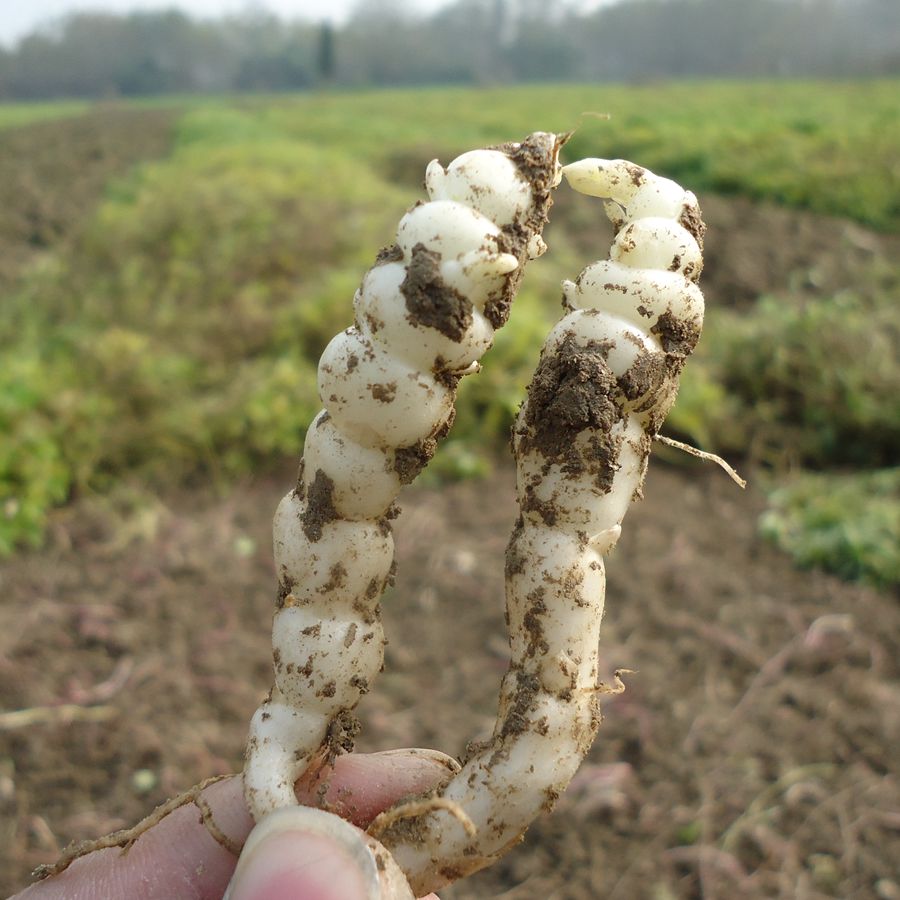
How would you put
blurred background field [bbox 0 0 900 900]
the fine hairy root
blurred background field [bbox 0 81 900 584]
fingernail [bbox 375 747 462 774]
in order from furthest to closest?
blurred background field [bbox 0 81 900 584] → blurred background field [bbox 0 0 900 900] → fingernail [bbox 375 747 462 774] → the fine hairy root

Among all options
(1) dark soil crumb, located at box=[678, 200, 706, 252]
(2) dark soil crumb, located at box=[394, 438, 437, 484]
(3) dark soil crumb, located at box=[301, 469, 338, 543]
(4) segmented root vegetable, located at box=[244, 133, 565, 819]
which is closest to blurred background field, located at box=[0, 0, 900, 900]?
(1) dark soil crumb, located at box=[678, 200, 706, 252]

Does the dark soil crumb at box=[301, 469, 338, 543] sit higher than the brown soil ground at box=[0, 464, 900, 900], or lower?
higher

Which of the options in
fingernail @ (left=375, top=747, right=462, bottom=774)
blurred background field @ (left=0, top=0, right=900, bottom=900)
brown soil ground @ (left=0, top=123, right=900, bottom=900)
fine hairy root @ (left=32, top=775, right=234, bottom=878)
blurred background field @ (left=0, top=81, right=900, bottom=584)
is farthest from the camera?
blurred background field @ (left=0, top=81, right=900, bottom=584)

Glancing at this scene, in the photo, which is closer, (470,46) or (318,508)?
(318,508)

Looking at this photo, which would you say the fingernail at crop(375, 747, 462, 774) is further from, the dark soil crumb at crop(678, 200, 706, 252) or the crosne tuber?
the dark soil crumb at crop(678, 200, 706, 252)

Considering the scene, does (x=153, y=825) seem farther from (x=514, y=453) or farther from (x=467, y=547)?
(x=467, y=547)

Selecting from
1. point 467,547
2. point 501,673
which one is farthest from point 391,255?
point 467,547
